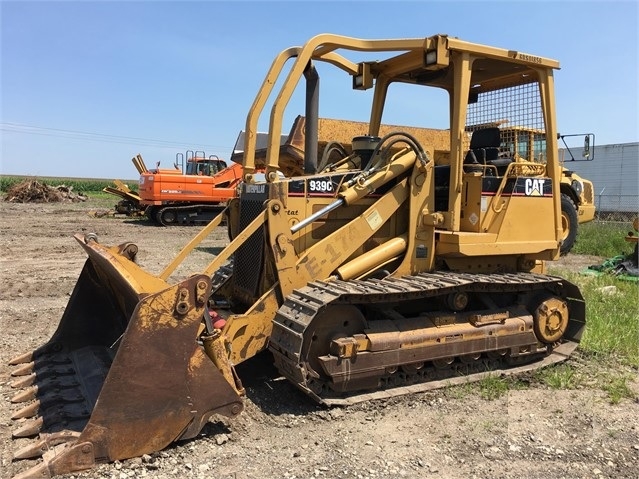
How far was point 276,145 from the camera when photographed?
16.4 feet

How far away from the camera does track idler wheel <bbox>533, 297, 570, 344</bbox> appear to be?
18.2ft

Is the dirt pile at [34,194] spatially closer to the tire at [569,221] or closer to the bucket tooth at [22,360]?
the tire at [569,221]

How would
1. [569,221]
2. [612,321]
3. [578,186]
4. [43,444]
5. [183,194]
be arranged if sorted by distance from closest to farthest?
1. [43,444]
2. [612,321]
3. [569,221]
4. [578,186]
5. [183,194]

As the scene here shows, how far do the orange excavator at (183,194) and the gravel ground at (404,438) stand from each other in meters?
15.8

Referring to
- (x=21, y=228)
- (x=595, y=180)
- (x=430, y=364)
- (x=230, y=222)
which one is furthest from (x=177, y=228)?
(x=595, y=180)

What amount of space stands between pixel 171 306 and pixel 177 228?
682 inches

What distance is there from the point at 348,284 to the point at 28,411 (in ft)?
8.54

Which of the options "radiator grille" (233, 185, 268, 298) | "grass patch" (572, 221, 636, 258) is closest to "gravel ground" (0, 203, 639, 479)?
"radiator grille" (233, 185, 268, 298)

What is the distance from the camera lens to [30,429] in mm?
3768

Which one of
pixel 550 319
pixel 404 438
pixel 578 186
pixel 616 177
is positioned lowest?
pixel 404 438

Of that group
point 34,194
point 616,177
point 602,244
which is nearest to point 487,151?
point 602,244

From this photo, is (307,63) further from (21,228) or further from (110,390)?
(21,228)

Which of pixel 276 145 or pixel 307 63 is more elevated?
pixel 307 63

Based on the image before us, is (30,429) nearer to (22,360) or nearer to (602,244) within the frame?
(22,360)
